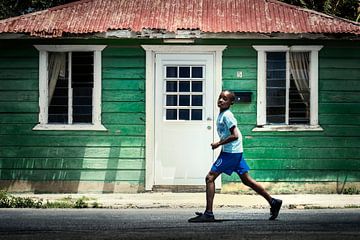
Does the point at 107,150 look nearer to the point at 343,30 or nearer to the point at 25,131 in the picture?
the point at 25,131

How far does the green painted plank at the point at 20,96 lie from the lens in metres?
12.6

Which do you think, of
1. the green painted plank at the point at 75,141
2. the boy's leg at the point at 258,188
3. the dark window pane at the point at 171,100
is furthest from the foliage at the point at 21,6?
the boy's leg at the point at 258,188

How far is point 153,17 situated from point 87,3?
1696 mm

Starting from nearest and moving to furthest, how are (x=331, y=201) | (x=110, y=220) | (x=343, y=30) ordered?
(x=110, y=220)
(x=331, y=201)
(x=343, y=30)

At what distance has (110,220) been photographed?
29.1 ft

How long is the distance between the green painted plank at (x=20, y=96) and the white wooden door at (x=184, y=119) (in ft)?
7.93

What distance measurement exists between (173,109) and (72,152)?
2161 mm

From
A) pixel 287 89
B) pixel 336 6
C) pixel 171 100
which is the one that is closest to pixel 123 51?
pixel 171 100

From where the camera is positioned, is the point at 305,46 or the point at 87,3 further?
the point at 87,3

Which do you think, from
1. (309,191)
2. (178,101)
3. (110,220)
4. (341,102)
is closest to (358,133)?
(341,102)

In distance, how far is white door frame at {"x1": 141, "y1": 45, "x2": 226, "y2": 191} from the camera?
12.4 meters

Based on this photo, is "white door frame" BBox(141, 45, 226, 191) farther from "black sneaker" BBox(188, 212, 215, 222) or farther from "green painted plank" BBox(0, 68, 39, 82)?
"black sneaker" BBox(188, 212, 215, 222)

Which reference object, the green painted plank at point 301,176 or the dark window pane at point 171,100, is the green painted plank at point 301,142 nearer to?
the green painted plank at point 301,176

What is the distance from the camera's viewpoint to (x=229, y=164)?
28.4ft
